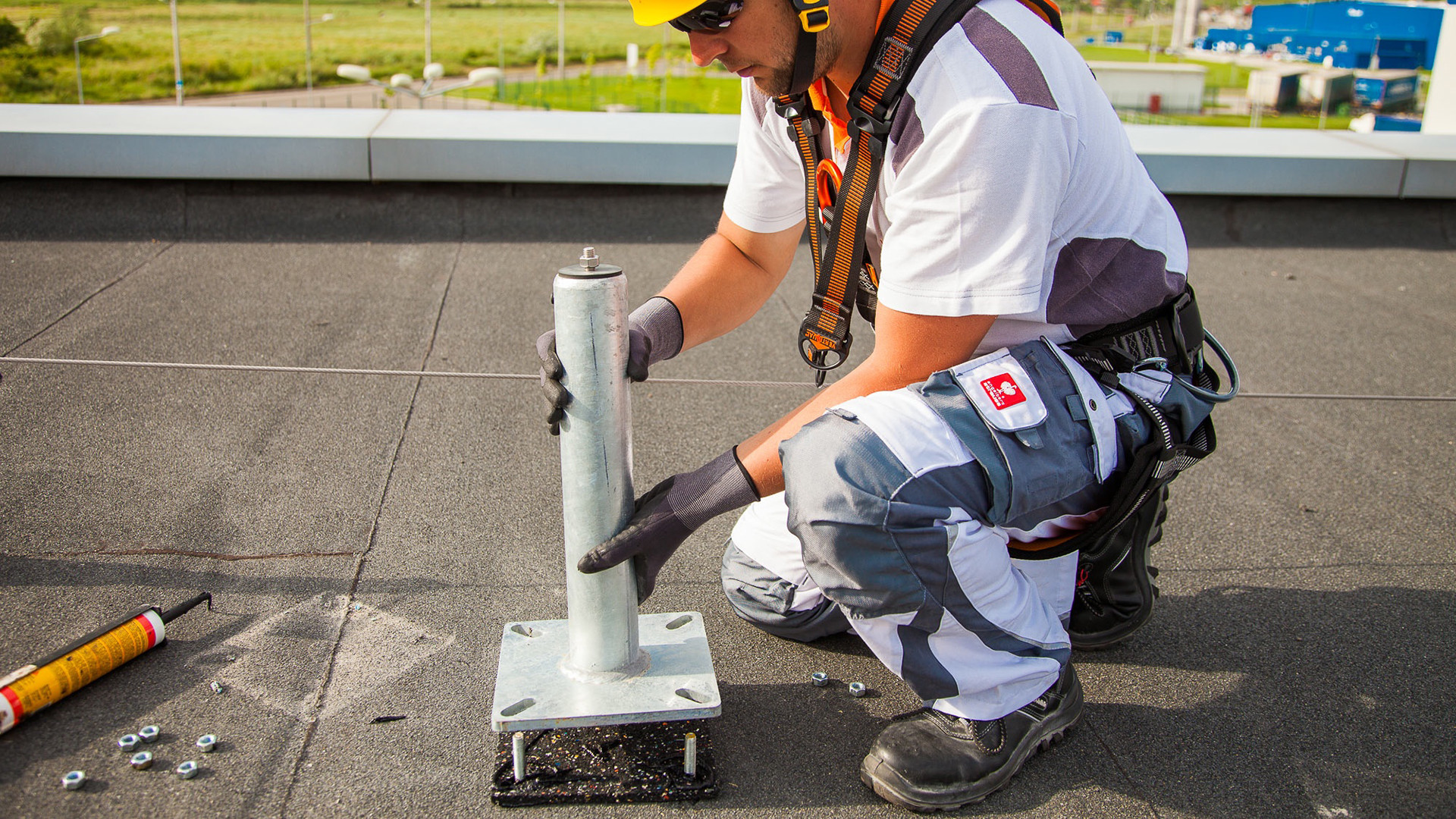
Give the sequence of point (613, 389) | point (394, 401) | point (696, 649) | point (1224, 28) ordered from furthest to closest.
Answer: point (1224, 28) < point (394, 401) < point (696, 649) < point (613, 389)

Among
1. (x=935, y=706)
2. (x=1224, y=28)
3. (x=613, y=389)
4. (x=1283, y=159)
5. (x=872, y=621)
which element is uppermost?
(x=1224, y=28)

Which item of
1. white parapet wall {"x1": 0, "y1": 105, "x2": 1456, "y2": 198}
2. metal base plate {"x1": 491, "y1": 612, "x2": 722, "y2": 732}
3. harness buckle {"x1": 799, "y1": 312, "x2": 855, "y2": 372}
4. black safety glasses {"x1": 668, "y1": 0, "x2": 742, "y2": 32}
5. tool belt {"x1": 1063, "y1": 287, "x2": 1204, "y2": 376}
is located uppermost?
black safety glasses {"x1": 668, "y1": 0, "x2": 742, "y2": 32}

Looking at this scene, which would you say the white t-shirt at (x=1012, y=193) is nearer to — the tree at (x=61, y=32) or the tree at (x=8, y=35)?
the tree at (x=8, y=35)

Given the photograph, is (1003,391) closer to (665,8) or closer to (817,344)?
(817,344)

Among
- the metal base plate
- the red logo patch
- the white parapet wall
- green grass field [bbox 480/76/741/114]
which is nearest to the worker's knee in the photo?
the metal base plate

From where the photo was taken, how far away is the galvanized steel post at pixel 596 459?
55.5 inches

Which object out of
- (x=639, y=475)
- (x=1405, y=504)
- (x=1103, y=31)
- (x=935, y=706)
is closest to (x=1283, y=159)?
(x=1405, y=504)

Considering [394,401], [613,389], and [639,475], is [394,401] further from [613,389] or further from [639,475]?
[613,389]

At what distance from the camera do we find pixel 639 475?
2617mm

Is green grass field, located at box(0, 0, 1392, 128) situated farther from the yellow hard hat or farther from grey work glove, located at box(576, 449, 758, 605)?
grey work glove, located at box(576, 449, 758, 605)

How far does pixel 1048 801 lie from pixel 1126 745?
224mm

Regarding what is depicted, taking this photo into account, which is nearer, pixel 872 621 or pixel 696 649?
pixel 872 621

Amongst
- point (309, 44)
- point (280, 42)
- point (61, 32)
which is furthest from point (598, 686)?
point (280, 42)

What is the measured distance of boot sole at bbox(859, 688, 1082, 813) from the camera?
1541mm
